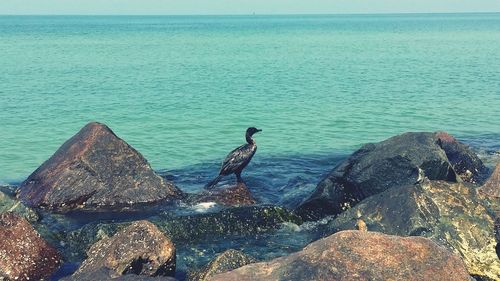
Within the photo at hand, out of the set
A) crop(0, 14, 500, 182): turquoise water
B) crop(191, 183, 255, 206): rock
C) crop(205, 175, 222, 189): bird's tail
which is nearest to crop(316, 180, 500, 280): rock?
crop(191, 183, 255, 206): rock

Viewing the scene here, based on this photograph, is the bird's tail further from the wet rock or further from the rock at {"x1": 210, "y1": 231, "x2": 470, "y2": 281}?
the rock at {"x1": 210, "y1": 231, "x2": 470, "y2": 281}

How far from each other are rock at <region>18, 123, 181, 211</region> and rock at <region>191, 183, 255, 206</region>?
2.37 ft

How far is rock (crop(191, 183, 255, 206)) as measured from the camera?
1452cm

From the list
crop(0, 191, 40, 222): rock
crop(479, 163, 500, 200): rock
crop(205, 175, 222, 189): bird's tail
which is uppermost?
crop(479, 163, 500, 200): rock

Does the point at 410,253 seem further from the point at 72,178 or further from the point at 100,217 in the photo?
the point at 72,178

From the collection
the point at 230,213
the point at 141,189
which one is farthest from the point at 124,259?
the point at 141,189

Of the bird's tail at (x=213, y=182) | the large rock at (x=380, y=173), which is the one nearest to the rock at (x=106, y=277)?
the large rock at (x=380, y=173)

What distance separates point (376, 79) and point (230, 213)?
34.2 meters

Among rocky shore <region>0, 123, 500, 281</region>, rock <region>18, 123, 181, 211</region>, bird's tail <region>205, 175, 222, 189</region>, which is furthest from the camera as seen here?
bird's tail <region>205, 175, 222, 189</region>

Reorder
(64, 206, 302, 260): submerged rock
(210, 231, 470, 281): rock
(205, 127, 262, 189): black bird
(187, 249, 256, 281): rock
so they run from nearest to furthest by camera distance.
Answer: (210, 231, 470, 281): rock < (187, 249, 256, 281): rock < (64, 206, 302, 260): submerged rock < (205, 127, 262, 189): black bird

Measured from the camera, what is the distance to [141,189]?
14711 millimetres

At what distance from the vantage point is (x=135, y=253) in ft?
30.7

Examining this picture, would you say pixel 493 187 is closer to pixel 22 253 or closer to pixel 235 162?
pixel 235 162

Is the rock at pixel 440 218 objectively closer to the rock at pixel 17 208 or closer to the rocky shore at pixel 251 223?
the rocky shore at pixel 251 223
